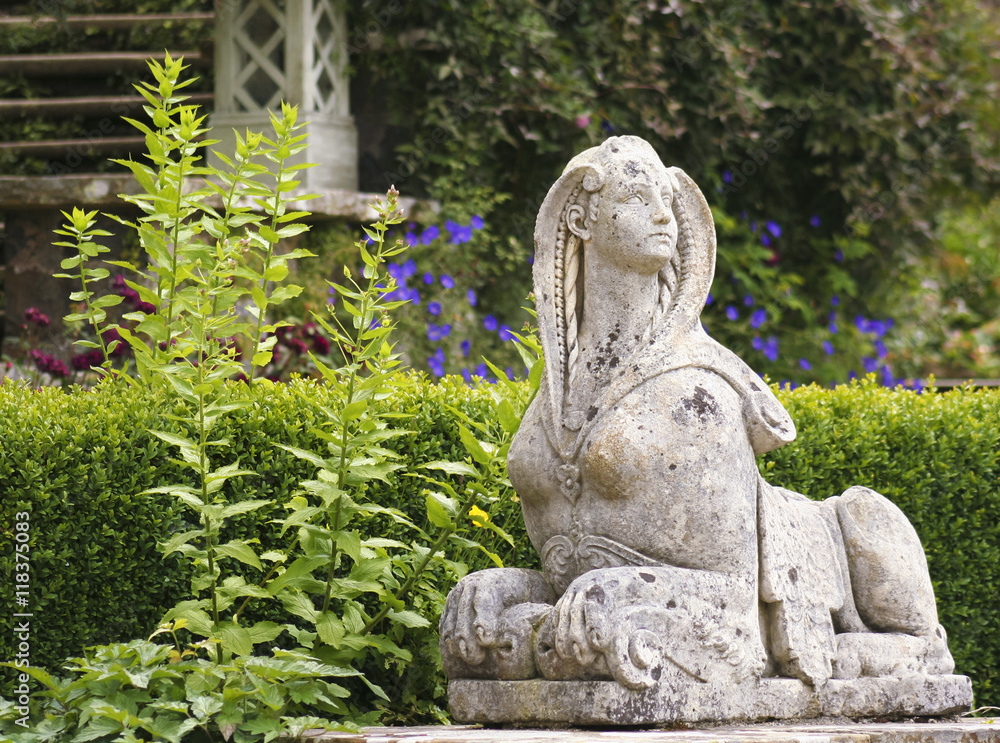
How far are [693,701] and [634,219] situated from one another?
1.33m

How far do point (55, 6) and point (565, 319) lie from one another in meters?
5.87

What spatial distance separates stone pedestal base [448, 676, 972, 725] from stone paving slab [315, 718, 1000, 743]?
0.04m

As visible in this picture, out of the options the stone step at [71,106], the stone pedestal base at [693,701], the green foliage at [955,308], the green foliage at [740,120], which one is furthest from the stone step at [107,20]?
the stone pedestal base at [693,701]

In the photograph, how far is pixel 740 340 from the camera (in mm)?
8508

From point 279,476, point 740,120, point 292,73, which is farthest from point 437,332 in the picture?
point 279,476

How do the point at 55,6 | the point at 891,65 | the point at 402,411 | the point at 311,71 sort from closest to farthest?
the point at 402,411 → the point at 311,71 → the point at 55,6 → the point at 891,65

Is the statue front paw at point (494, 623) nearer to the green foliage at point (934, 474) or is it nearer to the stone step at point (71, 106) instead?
the green foliage at point (934, 474)

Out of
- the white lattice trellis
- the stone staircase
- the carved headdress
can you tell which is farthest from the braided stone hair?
the stone staircase

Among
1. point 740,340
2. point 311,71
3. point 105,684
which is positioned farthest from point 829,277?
point 105,684

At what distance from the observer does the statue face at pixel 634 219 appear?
3523mm

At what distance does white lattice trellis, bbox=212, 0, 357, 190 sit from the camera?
7387 mm

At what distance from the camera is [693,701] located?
3.25 m

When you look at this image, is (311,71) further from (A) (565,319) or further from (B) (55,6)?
(A) (565,319)

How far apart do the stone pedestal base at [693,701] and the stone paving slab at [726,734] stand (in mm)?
36
